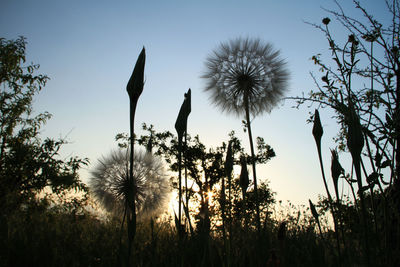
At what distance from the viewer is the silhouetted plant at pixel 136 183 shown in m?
3.54

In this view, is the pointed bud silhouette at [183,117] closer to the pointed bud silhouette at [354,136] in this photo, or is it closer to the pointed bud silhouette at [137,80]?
the pointed bud silhouette at [137,80]

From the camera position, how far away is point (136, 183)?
3.72 meters

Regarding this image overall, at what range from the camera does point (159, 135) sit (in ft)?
71.2

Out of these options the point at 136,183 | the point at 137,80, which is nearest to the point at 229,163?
the point at 137,80

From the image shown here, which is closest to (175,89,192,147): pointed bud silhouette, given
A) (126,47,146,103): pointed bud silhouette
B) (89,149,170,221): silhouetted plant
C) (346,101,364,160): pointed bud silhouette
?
(126,47,146,103): pointed bud silhouette

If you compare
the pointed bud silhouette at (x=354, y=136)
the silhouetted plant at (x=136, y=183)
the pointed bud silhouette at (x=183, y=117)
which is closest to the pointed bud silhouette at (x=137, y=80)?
the pointed bud silhouette at (x=183, y=117)

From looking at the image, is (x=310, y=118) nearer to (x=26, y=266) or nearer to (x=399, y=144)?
(x=399, y=144)

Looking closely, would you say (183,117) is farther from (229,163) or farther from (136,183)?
(136,183)

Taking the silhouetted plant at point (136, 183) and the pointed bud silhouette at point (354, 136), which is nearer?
the pointed bud silhouette at point (354, 136)

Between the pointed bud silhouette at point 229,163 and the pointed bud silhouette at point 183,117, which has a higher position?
the pointed bud silhouette at point 183,117

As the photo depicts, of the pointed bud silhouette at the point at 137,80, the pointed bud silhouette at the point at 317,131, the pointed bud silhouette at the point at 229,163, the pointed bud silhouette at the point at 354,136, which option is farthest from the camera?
the pointed bud silhouette at the point at 229,163

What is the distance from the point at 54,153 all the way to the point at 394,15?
15.1m

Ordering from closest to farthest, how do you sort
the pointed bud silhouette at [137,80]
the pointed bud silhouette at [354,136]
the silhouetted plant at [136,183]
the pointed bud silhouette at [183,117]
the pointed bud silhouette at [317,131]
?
the pointed bud silhouette at [137,80]
the pointed bud silhouette at [354,136]
the pointed bud silhouette at [183,117]
the pointed bud silhouette at [317,131]
the silhouetted plant at [136,183]

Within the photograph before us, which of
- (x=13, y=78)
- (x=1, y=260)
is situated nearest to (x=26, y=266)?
(x=1, y=260)
